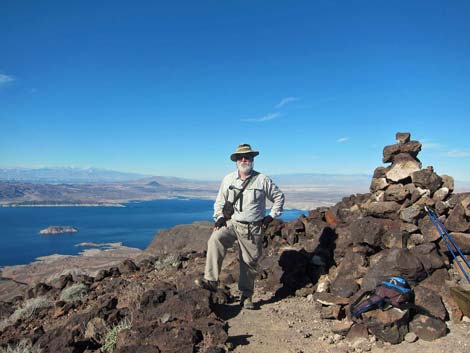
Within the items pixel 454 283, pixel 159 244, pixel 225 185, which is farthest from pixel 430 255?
pixel 159 244

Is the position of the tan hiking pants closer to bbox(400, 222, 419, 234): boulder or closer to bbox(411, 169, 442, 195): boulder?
bbox(400, 222, 419, 234): boulder

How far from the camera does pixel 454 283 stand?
568 cm

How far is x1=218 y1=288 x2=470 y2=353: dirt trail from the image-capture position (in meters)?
4.53

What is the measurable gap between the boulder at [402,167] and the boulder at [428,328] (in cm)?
400

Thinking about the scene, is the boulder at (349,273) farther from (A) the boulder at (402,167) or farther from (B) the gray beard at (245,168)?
(B) the gray beard at (245,168)

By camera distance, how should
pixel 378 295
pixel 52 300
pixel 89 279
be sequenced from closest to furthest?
pixel 378 295, pixel 52 300, pixel 89 279

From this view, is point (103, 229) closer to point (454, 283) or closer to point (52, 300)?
point (52, 300)

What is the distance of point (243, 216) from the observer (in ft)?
20.2

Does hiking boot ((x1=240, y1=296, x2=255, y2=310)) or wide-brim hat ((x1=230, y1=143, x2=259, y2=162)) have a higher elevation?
wide-brim hat ((x1=230, y1=143, x2=259, y2=162))

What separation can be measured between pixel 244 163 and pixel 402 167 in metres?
4.13

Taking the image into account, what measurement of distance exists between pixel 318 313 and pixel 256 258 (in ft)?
4.30

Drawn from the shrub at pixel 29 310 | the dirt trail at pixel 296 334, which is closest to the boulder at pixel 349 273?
the dirt trail at pixel 296 334

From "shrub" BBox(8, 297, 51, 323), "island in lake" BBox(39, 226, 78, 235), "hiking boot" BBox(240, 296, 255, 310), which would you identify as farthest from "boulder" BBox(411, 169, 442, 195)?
"island in lake" BBox(39, 226, 78, 235)

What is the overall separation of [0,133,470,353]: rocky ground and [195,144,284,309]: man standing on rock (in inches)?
21.3
